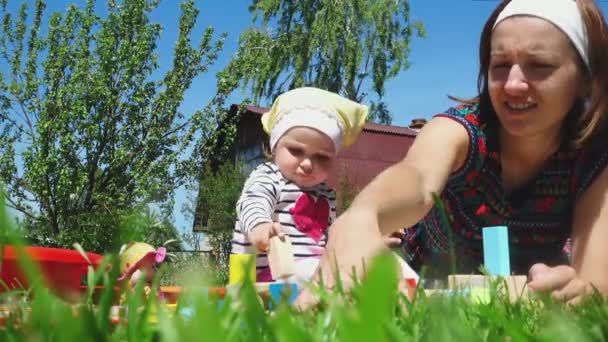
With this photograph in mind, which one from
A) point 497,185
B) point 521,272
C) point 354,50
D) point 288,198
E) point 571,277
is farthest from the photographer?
point 354,50

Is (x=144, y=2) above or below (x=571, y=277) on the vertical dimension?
above

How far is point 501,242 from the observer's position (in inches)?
81.0

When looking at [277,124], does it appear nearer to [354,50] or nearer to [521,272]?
[521,272]

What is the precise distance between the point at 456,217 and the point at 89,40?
13.8 meters

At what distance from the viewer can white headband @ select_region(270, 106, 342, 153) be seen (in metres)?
3.75

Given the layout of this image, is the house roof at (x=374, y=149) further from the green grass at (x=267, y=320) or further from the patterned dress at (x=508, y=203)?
the green grass at (x=267, y=320)

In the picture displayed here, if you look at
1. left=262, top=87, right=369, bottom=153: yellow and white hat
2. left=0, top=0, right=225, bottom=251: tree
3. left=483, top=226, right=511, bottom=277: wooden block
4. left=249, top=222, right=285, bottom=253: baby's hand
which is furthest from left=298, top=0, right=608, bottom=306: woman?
left=0, top=0, right=225, bottom=251: tree

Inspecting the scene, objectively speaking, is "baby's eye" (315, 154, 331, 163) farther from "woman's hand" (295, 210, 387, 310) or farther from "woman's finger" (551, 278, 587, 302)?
"woman's hand" (295, 210, 387, 310)

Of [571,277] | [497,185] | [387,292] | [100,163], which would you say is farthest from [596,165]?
[100,163]

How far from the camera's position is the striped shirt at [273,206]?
11.6 ft

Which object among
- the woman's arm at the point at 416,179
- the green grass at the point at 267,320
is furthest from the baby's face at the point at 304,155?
the green grass at the point at 267,320

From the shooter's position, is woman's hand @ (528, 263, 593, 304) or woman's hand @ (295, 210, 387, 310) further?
woman's hand @ (528, 263, 593, 304)

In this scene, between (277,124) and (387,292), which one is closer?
(387,292)

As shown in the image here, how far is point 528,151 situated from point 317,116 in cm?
149
